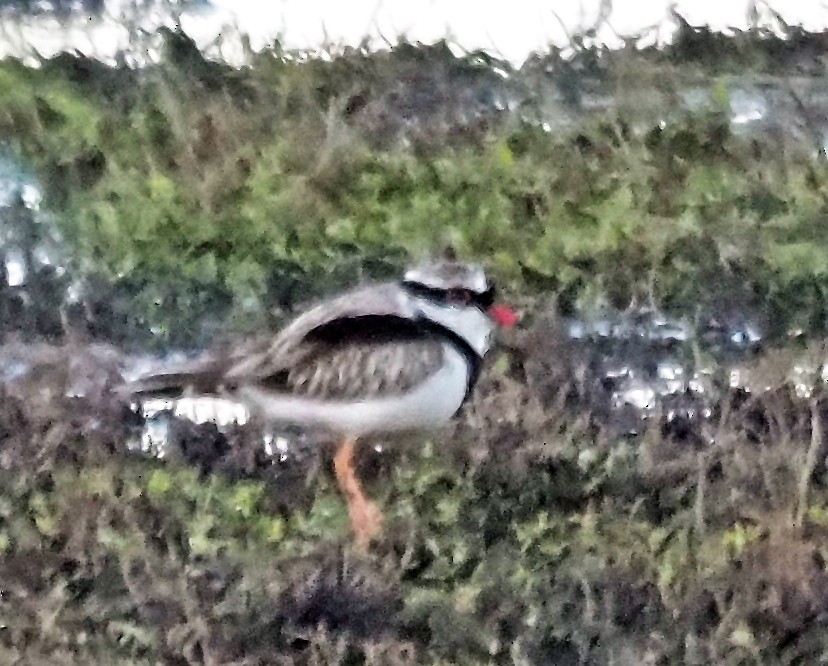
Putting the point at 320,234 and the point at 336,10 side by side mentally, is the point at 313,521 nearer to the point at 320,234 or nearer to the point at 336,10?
the point at 320,234

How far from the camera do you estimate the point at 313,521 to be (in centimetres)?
132

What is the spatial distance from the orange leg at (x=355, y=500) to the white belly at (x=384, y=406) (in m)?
0.04

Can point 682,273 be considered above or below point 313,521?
above

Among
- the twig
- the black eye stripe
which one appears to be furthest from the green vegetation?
the black eye stripe

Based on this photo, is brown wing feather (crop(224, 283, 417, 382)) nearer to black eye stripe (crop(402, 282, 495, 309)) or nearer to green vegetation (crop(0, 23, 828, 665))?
black eye stripe (crop(402, 282, 495, 309))

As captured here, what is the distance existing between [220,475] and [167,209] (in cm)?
48

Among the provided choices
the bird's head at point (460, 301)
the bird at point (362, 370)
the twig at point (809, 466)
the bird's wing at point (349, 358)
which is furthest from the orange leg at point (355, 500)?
the twig at point (809, 466)

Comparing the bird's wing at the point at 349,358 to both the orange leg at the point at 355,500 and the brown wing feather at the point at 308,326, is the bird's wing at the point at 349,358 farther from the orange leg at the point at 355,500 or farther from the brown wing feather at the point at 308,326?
the orange leg at the point at 355,500

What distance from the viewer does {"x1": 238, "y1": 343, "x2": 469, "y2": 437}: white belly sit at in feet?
4.26

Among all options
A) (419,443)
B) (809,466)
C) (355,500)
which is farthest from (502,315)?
(809,466)

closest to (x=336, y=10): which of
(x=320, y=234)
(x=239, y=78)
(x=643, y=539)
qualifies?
(x=239, y=78)

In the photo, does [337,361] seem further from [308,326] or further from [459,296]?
[459,296]

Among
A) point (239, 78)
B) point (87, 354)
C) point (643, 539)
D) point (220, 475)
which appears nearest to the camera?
point (643, 539)

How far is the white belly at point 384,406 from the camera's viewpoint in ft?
4.26
